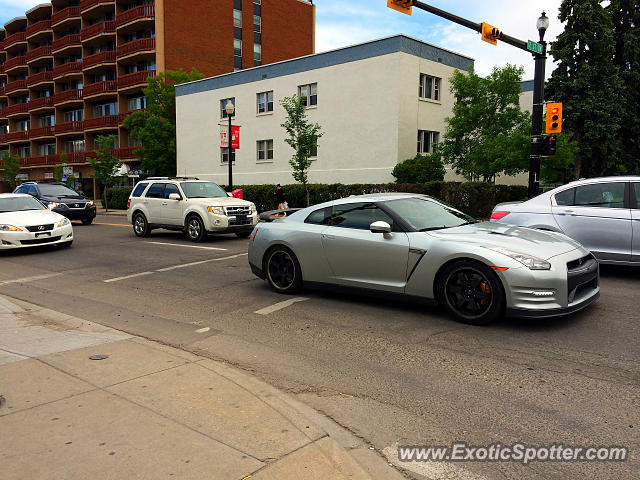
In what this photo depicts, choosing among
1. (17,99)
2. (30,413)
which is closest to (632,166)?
(30,413)

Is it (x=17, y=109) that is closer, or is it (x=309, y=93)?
(x=309, y=93)

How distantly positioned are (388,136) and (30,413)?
997 inches

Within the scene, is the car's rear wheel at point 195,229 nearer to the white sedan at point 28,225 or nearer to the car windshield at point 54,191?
the white sedan at point 28,225

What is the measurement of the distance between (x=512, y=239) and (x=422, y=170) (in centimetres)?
1940

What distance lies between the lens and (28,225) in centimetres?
1276

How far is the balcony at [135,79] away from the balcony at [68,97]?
8.64 meters

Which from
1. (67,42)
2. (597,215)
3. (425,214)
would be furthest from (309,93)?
(67,42)

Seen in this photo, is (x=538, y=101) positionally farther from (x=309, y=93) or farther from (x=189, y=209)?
(x=309, y=93)

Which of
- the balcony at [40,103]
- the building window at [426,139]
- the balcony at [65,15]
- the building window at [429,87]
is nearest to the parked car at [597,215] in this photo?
the building window at [426,139]

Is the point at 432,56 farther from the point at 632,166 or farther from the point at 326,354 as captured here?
the point at 326,354

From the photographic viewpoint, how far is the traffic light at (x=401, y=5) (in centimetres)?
1304

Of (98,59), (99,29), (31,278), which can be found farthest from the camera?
(98,59)

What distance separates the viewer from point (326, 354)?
504cm

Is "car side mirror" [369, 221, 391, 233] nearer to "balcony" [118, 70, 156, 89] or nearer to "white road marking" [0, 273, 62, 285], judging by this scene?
"white road marking" [0, 273, 62, 285]
